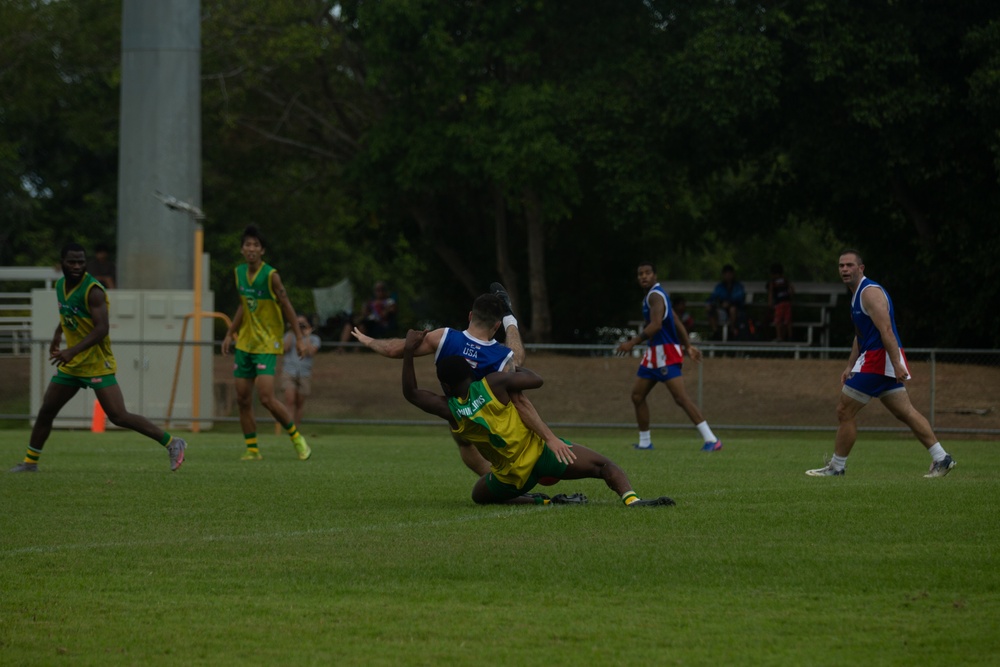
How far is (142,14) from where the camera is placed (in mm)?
25391

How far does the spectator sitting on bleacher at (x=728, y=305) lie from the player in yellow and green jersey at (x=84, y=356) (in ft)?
58.9

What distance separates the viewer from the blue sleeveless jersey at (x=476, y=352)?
956cm

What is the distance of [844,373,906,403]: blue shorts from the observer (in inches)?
499

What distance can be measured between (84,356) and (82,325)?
293mm

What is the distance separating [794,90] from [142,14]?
12956 mm

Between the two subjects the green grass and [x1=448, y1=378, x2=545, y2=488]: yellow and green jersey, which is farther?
[x1=448, y1=378, x2=545, y2=488]: yellow and green jersey

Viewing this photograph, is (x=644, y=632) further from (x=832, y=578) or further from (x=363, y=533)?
(x=363, y=533)

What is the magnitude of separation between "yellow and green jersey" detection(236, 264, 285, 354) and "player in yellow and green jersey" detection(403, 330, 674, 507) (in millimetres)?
5317

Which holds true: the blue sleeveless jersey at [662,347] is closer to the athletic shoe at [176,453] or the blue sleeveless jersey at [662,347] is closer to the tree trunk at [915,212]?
the athletic shoe at [176,453]

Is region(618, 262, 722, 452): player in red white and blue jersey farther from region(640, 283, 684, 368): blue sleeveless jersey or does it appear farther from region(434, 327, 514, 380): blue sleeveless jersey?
region(434, 327, 514, 380): blue sleeveless jersey

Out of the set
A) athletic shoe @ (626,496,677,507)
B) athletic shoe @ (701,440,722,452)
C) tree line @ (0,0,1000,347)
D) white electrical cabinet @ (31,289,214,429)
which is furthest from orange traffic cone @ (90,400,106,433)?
athletic shoe @ (626,496,677,507)

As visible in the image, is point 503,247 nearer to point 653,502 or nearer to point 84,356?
point 84,356

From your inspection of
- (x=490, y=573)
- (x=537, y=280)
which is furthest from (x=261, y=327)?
(x=537, y=280)

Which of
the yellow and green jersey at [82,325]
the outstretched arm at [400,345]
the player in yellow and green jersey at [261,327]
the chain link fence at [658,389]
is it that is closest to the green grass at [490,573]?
the yellow and green jersey at [82,325]
